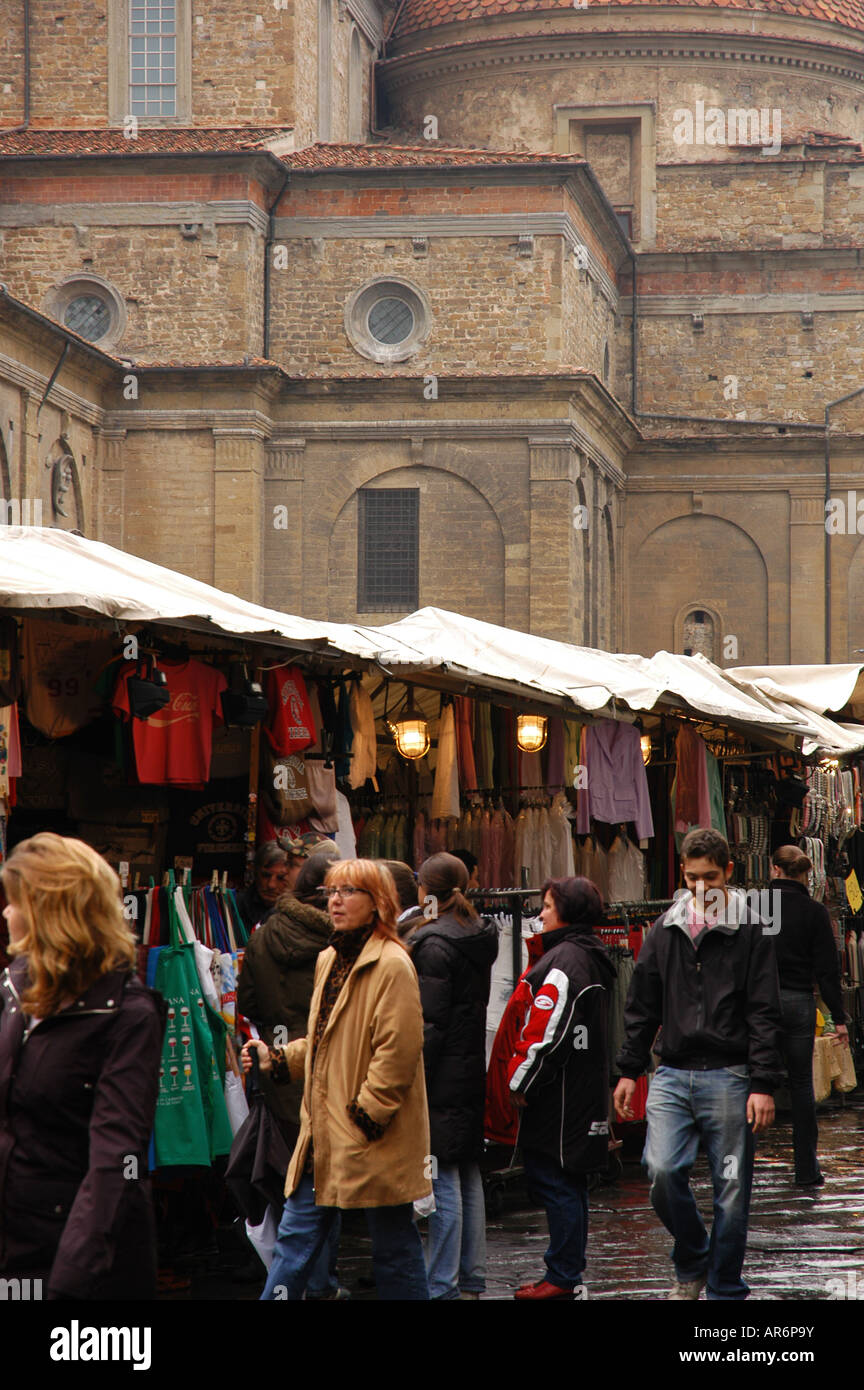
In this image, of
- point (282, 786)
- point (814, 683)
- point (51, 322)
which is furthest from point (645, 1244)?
point (51, 322)

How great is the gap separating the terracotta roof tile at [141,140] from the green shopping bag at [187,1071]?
83.0ft

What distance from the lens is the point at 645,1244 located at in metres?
9.00

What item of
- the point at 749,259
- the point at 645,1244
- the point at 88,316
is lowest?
the point at 645,1244

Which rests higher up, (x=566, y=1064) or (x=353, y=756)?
(x=353, y=756)

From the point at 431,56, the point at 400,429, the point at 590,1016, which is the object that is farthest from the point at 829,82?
the point at 590,1016

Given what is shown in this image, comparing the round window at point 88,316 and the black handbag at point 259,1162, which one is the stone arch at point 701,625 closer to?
the round window at point 88,316

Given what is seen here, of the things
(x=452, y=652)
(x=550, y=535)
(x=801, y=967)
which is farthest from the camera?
(x=550, y=535)

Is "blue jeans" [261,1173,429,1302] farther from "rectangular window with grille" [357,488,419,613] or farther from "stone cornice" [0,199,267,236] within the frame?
"stone cornice" [0,199,267,236]

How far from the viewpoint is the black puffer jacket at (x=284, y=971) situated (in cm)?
761

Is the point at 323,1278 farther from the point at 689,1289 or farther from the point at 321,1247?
the point at 689,1289

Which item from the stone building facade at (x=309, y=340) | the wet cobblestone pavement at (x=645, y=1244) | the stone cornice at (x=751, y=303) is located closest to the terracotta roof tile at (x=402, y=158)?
the stone building facade at (x=309, y=340)

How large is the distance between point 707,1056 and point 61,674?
3694mm

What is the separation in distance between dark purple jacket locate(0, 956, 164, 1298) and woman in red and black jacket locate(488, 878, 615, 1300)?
3369 mm

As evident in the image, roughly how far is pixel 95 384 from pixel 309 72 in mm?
7838
